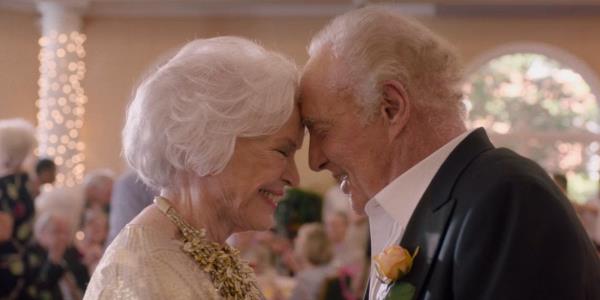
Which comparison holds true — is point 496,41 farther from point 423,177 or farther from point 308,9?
point 423,177

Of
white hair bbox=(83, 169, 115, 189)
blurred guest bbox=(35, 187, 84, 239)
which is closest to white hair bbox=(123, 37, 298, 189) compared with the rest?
blurred guest bbox=(35, 187, 84, 239)

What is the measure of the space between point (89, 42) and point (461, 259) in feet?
36.7

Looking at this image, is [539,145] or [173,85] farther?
[539,145]

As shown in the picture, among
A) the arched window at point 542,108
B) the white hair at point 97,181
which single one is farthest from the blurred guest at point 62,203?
the arched window at point 542,108

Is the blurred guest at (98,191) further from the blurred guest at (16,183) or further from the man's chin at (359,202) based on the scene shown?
the man's chin at (359,202)

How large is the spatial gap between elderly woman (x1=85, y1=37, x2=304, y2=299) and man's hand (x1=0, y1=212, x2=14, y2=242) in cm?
392

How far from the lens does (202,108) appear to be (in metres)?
2.33

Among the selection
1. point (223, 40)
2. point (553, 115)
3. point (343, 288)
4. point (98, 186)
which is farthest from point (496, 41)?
point (223, 40)

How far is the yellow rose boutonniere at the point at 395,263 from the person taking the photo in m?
2.17

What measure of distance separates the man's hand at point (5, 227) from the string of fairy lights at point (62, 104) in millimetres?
5641

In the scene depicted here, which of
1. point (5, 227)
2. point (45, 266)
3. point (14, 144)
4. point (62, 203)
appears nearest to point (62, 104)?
point (62, 203)

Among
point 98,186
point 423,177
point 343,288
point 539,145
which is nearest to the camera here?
point 423,177

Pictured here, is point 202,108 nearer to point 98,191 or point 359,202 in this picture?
point 359,202

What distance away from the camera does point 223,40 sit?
244cm
